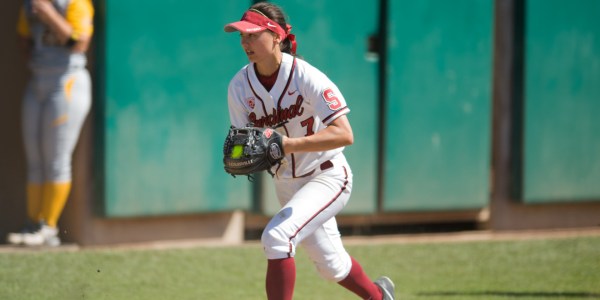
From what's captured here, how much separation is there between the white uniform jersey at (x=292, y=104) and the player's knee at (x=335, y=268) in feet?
1.46

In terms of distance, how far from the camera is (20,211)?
29.3 ft

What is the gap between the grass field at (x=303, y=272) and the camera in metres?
6.75

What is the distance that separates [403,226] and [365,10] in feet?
6.19

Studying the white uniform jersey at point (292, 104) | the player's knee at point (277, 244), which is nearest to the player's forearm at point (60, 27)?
the white uniform jersey at point (292, 104)

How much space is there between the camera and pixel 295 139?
529 centimetres

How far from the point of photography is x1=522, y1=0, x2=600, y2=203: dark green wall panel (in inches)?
371

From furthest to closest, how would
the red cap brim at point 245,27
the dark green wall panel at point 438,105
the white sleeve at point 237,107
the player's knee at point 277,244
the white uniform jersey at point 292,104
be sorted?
the dark green wall panel at point 438,105
the white sleeve at point 237,107
the white uniform jersey at point 292,104
the red cap brim at point 245,27
the player's knee at point 277,244

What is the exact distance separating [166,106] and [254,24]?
303 cm

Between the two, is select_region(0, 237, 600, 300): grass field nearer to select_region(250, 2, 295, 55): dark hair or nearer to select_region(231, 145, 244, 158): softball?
select_region(231, 145, 244, 158): softball

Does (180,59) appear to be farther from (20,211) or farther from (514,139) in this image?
(514,139)

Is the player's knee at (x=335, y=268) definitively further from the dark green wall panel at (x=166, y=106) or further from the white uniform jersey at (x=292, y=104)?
the dark green wall panel at (x=166, y=106)

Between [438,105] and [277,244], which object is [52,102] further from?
[277,244]

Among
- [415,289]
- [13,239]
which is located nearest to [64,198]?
[13,239]

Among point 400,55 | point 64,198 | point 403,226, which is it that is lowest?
point 403,226
